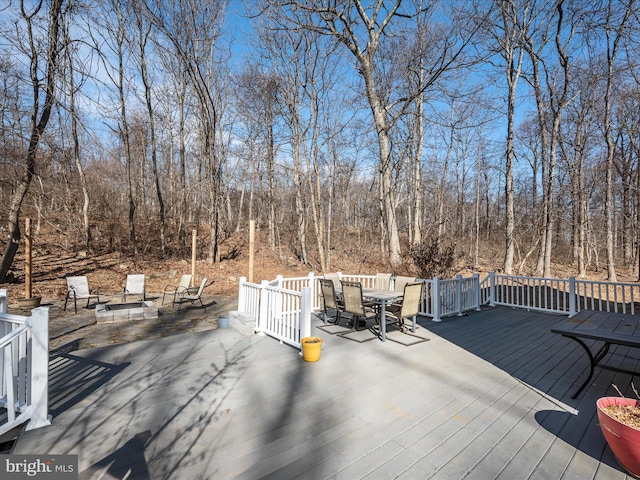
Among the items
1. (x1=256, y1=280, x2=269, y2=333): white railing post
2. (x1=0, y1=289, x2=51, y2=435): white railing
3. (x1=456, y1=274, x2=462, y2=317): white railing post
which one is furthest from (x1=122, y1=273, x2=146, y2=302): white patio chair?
(x1=456, y1=274, x2=462, y2=317): white railing post

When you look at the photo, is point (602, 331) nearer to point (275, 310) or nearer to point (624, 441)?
point (624, 441)

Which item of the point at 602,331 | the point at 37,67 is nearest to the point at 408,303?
the point at 602,331

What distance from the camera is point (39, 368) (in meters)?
2.47

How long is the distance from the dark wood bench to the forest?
4.86 metres

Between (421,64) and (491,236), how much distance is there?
18.8 metres

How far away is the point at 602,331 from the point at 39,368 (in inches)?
199

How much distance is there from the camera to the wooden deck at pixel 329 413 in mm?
2051

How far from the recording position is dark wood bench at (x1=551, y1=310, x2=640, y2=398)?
112 inches

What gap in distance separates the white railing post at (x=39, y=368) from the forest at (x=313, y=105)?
5.77 m

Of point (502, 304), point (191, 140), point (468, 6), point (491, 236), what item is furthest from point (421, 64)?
point (491, 236)

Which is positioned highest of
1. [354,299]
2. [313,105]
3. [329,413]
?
[313,105]

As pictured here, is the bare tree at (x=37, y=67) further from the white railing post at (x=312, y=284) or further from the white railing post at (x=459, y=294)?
→ the white railing post at (x=459, y=294)

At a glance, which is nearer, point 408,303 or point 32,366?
point 32,366

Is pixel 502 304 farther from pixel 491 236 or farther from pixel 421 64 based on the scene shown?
pixel 491 236
